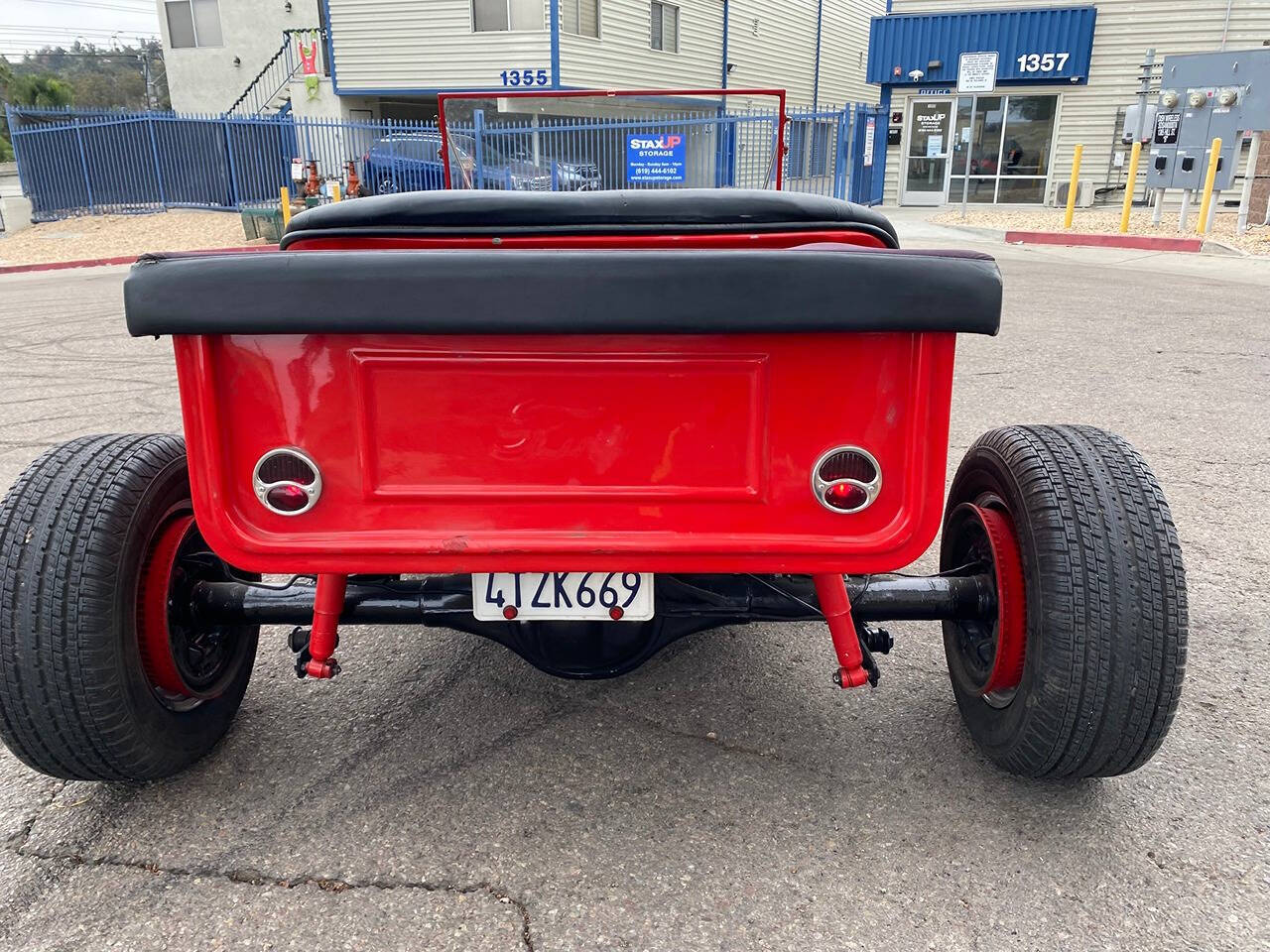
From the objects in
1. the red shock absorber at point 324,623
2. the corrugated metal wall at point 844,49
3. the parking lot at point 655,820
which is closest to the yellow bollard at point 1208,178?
the parking lot at point 655,820

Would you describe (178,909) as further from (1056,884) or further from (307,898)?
(1056,884)

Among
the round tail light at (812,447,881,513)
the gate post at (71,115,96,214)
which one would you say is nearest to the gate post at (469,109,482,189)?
the gate post at (71,115,96,214)

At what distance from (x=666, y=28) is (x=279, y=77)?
9533 mm

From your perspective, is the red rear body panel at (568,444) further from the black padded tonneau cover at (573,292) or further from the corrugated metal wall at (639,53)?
the corrugated metal wall at (639,53)

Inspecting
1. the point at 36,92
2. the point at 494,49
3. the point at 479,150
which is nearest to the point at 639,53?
the point at 494,49

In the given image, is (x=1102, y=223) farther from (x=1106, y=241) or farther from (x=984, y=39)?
(x=984, y=39)

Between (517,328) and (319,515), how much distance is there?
600mm

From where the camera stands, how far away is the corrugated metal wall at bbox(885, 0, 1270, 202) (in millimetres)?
18797

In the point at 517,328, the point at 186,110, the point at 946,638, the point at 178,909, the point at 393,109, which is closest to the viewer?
the point at 517,328

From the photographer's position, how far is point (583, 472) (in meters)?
2.00

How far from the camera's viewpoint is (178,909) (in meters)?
2.02

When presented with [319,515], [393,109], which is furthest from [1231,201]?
[319,515]

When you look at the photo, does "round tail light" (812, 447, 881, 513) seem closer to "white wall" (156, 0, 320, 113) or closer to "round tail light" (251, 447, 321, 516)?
"round tail light" (251, 447, 321, 516)

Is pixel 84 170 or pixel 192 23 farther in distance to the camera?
pixel 192 23
